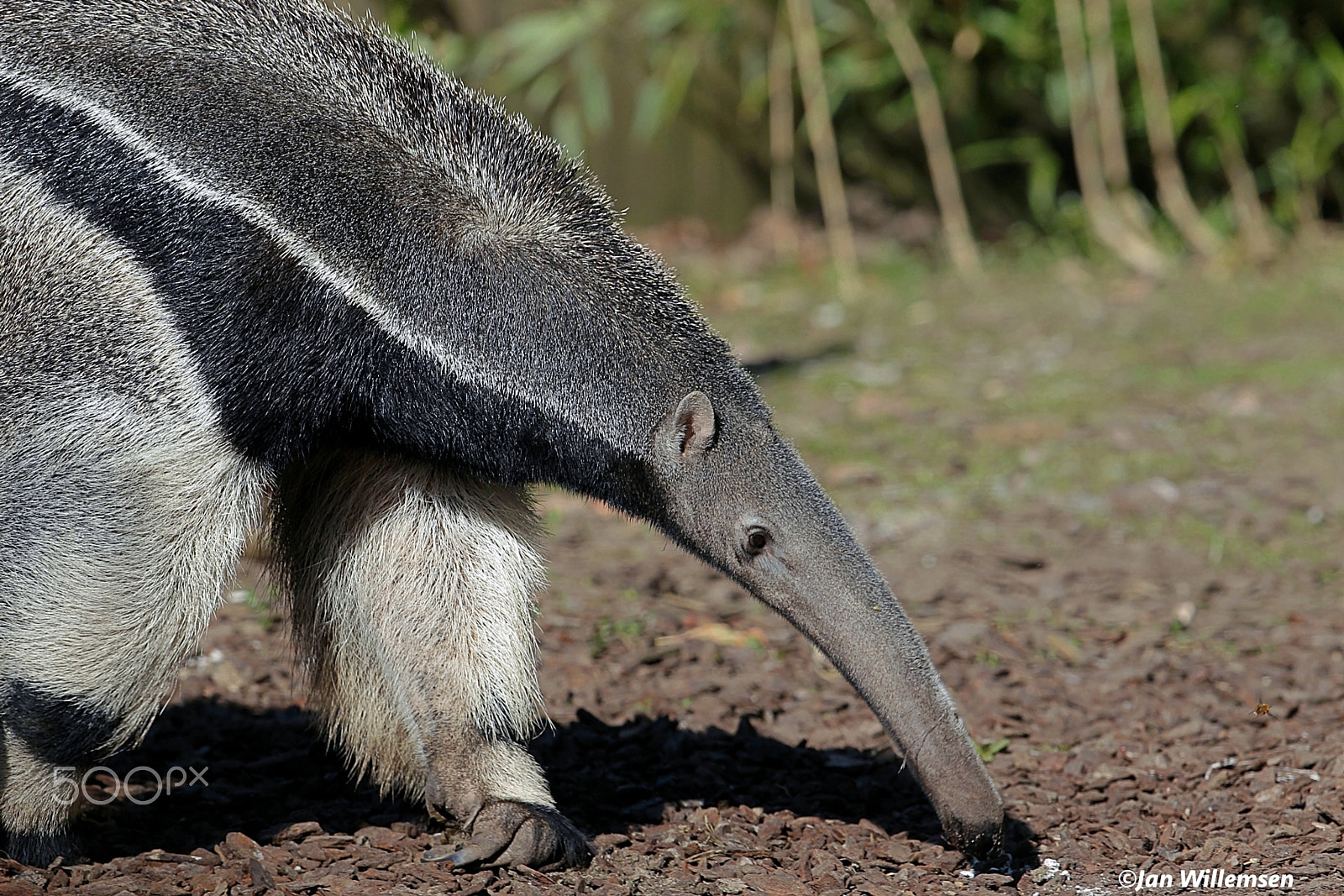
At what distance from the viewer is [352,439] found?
3.11 metres

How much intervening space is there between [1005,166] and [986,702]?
8491 millimetres

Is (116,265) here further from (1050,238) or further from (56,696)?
(1050,238)

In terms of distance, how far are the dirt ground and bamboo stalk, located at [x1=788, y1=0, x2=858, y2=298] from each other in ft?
16.3

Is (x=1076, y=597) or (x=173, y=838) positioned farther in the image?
(x=1076, y=597)

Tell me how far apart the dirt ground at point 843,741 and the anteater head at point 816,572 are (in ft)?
0.94

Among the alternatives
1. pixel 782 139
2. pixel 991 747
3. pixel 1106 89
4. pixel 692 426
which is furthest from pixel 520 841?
pixel 1106 89

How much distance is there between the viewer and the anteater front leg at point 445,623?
326cm

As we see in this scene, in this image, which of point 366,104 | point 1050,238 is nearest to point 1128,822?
point 366,104

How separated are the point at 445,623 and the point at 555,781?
739mm

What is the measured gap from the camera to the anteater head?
10.1ft

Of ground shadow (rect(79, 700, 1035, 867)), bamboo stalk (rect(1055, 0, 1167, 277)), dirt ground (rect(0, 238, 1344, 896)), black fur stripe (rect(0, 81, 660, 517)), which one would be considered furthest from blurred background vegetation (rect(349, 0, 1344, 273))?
black fur stripe (rect(0, 81, 660, 517))

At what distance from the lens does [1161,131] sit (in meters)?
10.3

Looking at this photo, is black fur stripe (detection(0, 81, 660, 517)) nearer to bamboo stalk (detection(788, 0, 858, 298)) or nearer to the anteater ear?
the anteater ear

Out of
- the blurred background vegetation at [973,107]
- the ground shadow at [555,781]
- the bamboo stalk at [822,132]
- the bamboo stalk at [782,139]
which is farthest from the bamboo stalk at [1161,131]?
the ground shadow at [555,781]
